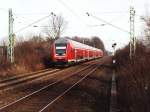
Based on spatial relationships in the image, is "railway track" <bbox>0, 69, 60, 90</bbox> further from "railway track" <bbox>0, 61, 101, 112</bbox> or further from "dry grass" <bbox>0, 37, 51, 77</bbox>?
"railway track" <bbox>0, 61, 101, 112</bbox>

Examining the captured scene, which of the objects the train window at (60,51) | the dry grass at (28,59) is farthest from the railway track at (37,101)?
the train window at (60,51)

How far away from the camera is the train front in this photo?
148ft

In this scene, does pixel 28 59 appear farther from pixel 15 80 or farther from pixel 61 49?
pixel 15 80

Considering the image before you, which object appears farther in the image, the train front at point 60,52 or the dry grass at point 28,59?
the train front at point 60,52

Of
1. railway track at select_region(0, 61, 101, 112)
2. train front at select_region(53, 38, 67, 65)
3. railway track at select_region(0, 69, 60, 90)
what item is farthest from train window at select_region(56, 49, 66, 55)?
A: railway track at select_region(0, 61, 101, 112)

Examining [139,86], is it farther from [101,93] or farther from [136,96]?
[101,93]

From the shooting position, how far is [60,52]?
149ft

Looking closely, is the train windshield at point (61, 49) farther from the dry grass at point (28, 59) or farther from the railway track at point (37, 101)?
the railway track at point (37, 101)

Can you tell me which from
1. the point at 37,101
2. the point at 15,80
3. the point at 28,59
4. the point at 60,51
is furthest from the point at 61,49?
the point at 37,101

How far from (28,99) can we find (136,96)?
6.50 metres

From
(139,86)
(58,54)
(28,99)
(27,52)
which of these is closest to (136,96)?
(139,86)

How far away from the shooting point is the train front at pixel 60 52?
4516 centimetres

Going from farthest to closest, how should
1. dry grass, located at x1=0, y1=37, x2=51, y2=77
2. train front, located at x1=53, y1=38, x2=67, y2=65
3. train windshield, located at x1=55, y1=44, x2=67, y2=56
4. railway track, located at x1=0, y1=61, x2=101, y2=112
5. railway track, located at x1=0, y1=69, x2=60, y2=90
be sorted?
1. train windshield, located at x1=55, y1=44, x2=67, y2=56
2. train front, located at x1=53, y1=38, x2=67, y2=65
3. dry grass, located at x1=0, y1=37, x2=51, y2=77
4. railway track, located at x1=0, y1=69, x2=60, y2=90
5. railway track, located at x1=0, y1=61, x2=101, y2=112

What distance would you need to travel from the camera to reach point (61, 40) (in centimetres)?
4662
